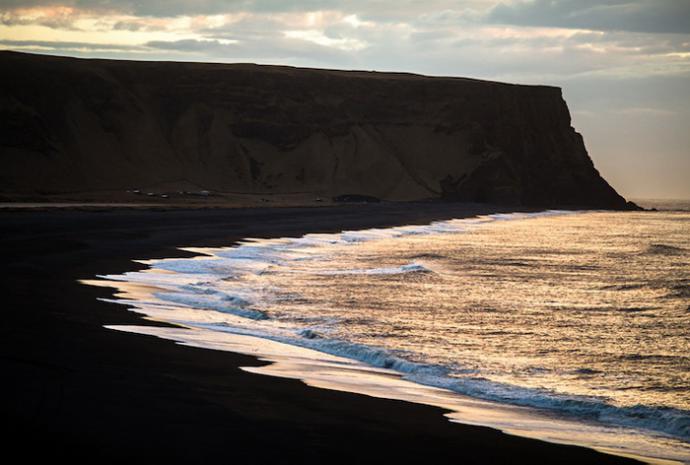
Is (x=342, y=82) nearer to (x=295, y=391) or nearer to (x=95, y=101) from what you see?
(x=95, y=101)

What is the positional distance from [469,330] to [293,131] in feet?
420

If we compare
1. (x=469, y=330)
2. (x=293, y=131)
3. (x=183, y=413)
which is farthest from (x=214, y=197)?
(x=183, y=413)

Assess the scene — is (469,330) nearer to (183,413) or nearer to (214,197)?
(183,413)

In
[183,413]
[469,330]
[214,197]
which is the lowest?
[214,197]

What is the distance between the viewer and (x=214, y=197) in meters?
112

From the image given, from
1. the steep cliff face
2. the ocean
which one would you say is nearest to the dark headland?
the steep cliff face

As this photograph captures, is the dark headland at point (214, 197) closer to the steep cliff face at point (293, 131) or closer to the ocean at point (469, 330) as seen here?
the steep cliff face at point (293, 131)

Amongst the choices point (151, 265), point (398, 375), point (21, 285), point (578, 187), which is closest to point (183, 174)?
point (578, 187)

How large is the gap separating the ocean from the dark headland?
1026mm

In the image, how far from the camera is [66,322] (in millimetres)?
14906

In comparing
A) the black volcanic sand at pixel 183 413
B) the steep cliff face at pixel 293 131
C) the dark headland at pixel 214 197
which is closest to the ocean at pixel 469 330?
the black volcanic sand at pixel 183 413

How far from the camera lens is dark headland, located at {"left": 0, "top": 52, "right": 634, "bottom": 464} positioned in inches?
331

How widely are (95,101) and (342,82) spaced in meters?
35.3

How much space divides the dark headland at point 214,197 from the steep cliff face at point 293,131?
0.94 feet
